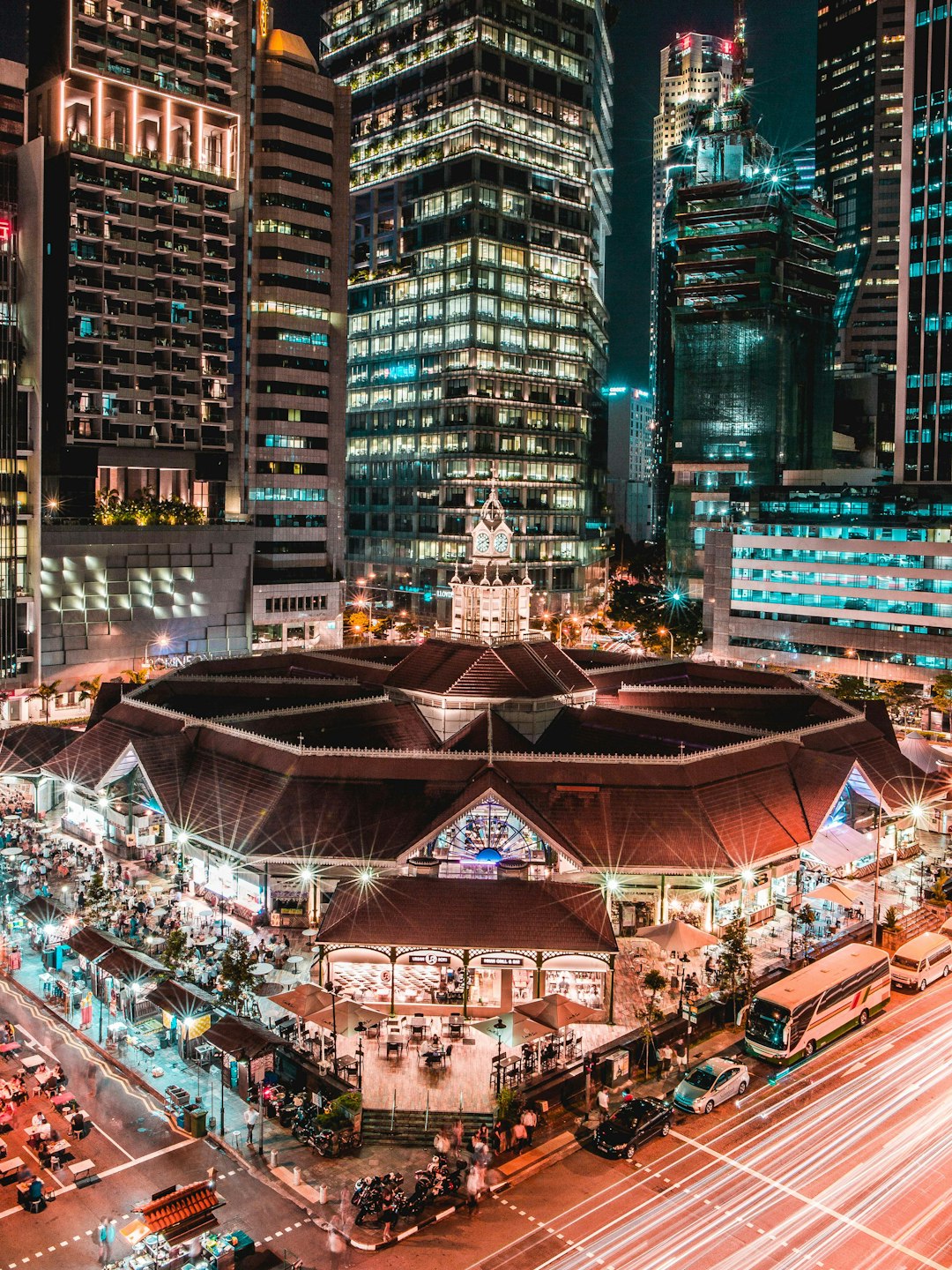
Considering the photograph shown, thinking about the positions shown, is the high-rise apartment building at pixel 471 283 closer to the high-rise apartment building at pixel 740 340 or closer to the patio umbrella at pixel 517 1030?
the high-rise apartment building at pixel 740 340

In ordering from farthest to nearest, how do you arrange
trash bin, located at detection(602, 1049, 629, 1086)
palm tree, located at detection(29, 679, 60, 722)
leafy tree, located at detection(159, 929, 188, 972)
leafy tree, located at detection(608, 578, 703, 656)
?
leafy tree, located at detection(608, 578, 703, 656), palm tree, located at detection(29, 679, 60, 722), leafy tree, located at detection(159, 929, 188, 972), trash bin, located at detection(602, 1049, 629, 1086)

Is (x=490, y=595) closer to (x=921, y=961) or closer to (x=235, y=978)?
(x=921, y=961)

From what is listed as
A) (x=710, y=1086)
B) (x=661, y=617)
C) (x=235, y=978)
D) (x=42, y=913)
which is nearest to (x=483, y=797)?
(x=235, y=978)

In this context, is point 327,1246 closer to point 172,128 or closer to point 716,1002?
point 716,1002

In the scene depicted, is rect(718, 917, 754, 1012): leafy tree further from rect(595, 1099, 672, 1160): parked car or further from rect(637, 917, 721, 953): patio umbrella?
rect(595, 1099, 672, 1160): parked car

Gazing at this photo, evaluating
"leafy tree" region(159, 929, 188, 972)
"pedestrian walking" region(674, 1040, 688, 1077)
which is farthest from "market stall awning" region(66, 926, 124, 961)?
"pedestrian walking" region(674, 1040, 688, 1077)

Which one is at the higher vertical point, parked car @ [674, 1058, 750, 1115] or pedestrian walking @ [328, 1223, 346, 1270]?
parked car @ [674, 1058, 750, 1115]

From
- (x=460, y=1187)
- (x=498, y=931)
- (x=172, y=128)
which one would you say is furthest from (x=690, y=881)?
(x=172, y=128)
